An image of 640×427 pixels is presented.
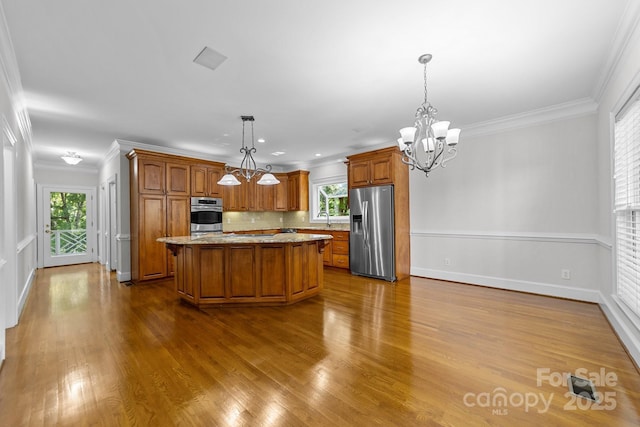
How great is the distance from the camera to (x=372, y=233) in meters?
5.04

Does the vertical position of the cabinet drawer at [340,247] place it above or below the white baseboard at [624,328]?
above

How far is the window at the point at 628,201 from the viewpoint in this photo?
2.21 m

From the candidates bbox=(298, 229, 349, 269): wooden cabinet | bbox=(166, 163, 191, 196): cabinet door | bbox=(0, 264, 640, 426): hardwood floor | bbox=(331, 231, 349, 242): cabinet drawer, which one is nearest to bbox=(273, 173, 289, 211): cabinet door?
bbox=(298, 229, 349, 269): wooden cabinet

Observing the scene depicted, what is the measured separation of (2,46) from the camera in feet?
7.00

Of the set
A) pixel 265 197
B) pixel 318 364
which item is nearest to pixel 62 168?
pixel 265 197

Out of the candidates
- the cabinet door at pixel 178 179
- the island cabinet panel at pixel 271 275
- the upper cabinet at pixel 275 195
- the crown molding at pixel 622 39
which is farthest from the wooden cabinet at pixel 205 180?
the crown molding at pixel 622 39

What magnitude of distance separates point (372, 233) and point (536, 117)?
2.96 m

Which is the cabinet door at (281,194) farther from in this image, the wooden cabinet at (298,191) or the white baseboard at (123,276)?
the white baseboard at (123,276)

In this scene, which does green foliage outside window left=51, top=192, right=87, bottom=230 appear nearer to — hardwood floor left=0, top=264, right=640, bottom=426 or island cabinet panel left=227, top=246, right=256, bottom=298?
hardwood floor left=0, top=264, right=640, bottom=426

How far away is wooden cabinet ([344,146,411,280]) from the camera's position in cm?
486

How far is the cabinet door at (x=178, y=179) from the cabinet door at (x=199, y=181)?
95 mm

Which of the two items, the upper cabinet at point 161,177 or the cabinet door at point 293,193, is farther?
the cabinet door at point 293,193

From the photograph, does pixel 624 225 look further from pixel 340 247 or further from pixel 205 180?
pixel 205 180

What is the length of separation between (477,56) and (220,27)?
2230mm
